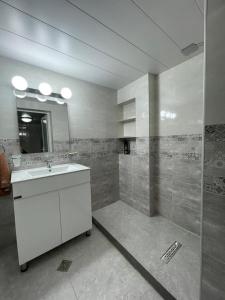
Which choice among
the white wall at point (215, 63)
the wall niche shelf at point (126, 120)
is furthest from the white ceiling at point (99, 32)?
the wall niche shelf at point (126, 120)

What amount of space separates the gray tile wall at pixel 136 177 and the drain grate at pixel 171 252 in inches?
22.3

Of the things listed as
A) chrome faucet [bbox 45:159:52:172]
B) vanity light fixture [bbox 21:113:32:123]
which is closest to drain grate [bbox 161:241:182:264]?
chrome faucet [bbox 45:159:52:172]

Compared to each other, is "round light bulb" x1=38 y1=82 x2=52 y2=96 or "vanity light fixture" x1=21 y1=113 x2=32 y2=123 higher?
"round light bulb" x1=38 y1=82 x2=52 y2=96

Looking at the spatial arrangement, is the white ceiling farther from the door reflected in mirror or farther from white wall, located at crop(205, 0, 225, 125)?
the door reflected in mirror

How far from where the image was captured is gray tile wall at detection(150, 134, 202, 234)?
1667mm

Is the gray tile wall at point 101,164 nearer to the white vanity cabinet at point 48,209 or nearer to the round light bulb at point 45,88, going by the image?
the white vanity cabinet at point 48,209

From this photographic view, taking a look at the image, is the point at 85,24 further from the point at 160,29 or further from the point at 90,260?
the point at 90,260

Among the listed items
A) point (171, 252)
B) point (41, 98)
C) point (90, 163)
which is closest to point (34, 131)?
point (41, 98)

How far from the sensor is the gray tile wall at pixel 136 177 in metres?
2.09

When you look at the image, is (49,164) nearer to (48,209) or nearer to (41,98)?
(48,209)

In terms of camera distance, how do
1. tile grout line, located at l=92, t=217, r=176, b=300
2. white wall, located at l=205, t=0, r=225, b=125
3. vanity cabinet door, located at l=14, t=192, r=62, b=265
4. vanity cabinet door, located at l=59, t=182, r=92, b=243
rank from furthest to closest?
vanity cabinet door, located at l=59, t=182, r=92, b=243 → vanity cabinet door, located at l=14, t=192, r=62, b=265 → tile grout line, located at l=92, t=217, r=176, b=300 → white wall, located at l=205, t=0, r=225, b=125

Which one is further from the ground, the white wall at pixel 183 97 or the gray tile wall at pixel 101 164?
the white wall at pixel 183 97

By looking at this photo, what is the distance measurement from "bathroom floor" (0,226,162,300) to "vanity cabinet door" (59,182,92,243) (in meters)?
0.20

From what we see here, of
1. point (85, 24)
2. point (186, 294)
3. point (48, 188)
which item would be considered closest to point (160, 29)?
point (85, 24)
